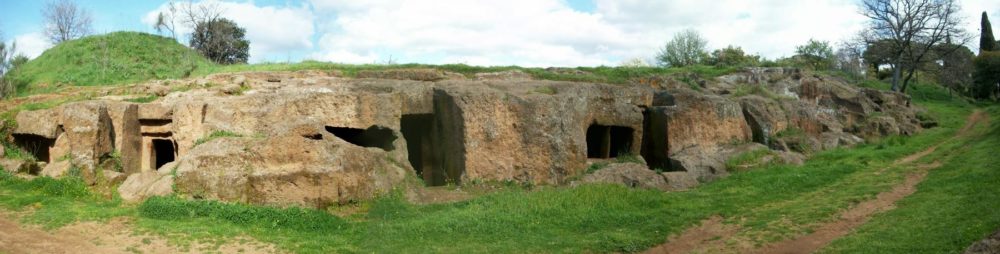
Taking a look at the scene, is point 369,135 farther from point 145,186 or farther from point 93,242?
point 93,242

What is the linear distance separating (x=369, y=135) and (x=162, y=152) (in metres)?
5.72

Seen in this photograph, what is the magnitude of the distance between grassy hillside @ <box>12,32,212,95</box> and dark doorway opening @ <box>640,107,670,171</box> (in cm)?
1571

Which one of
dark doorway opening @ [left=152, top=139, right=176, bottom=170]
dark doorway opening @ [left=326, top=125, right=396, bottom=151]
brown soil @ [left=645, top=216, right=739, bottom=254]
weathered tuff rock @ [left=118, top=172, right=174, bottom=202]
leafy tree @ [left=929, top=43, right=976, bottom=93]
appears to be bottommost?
brown soil @ [left=645, top=216, right=739, bottom=254]

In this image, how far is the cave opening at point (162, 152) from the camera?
18.1 metres

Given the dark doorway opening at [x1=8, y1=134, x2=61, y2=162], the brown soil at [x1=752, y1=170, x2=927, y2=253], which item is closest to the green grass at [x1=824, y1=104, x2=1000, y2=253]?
the brown soil at [x1=752, y1=170, x2=927, y2=253]

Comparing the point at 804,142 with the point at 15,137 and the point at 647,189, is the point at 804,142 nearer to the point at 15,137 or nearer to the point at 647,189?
the point at 647,189

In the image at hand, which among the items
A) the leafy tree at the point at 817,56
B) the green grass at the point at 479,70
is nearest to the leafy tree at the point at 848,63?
the leafy tree at the point at 817,56

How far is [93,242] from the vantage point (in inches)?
450

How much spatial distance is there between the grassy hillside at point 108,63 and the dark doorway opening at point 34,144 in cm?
512

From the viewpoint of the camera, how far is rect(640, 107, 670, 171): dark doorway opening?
74.8 ft

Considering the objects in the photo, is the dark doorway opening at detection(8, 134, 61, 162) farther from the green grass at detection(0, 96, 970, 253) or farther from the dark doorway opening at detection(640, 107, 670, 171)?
the dark doorway opening at detection(640, 107, 670, 171)

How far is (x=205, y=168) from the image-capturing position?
14344mm

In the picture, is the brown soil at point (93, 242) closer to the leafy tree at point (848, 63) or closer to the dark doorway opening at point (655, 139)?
the dark doorway opening at point (655, 139)

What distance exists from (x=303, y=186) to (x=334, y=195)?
0.68 m
